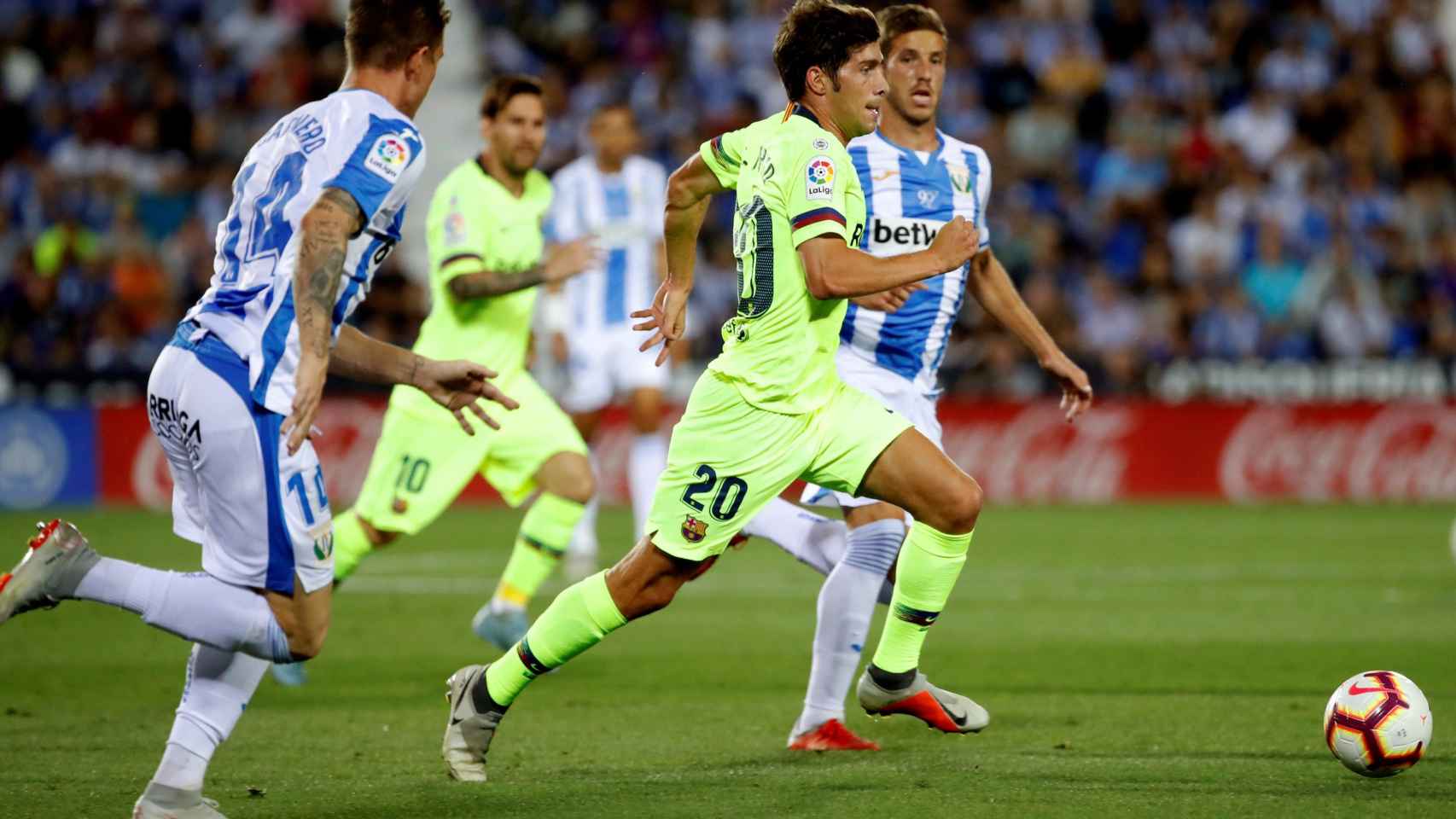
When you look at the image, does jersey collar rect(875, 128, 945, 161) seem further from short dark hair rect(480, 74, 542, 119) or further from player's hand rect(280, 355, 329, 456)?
player's hand rect(280, 355, 329, 456)

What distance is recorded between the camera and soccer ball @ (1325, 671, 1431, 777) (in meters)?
5.61

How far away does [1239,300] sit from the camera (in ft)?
64.4

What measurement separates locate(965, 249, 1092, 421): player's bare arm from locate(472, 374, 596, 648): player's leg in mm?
2403

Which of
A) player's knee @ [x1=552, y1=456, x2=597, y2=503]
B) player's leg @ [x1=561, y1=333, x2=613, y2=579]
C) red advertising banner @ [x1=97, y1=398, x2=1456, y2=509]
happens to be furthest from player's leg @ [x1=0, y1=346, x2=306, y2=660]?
red advertising banner @ [x1=97, y1=398, x2=1456, y2=509]

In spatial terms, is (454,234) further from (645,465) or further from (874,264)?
(874,264)

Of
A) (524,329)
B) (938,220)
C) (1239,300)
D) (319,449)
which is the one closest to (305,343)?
(938,220)

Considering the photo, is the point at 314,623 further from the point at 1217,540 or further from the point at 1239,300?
the point at 1239,300

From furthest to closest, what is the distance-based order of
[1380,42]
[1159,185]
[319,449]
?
[1380,42] → [1159,185] → [319,449]

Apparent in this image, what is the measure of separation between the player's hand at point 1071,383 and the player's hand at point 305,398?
10.2 ft

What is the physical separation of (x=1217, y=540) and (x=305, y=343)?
11067mm

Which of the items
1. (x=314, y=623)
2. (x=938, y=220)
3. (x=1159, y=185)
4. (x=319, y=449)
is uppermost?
(x=938, y=220)

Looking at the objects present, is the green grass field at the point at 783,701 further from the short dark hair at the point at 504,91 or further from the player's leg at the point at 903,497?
the short dark hair at the point at 504,91

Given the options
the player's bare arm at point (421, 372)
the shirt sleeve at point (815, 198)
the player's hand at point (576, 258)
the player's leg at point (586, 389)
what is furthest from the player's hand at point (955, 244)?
the player's leg at point (586, 389)

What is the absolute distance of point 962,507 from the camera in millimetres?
5969
